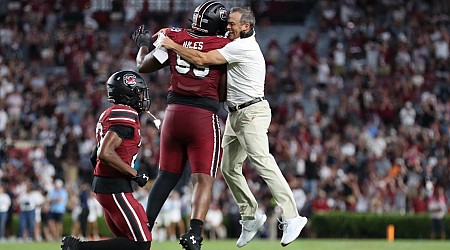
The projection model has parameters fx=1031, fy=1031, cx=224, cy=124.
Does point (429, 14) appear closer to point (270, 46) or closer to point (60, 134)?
point (270, 46)

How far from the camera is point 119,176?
8.84 metres

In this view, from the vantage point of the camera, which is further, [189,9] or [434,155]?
[189,9]

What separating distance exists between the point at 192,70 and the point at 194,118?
46 cm

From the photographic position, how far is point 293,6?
104ft

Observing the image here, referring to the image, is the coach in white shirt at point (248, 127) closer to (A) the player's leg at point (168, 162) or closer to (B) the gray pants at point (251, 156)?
(B) the gray pants at point (251, 156)

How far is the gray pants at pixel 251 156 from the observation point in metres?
10.1

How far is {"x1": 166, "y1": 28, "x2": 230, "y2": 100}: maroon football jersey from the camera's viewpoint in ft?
31.7

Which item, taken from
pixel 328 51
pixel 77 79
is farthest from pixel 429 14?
pixel 77 79

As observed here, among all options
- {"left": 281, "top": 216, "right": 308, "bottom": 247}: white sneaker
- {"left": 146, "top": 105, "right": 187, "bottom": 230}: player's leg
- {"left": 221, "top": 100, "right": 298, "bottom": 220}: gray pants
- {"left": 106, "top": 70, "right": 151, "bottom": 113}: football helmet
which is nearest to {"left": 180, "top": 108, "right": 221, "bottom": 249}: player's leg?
{"left": 146, "top": 105, "right": 187, "bottom": 230}: player's leg

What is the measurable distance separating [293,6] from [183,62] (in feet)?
73.3

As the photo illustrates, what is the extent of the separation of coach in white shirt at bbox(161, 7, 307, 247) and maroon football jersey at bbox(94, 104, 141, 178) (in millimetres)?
1308

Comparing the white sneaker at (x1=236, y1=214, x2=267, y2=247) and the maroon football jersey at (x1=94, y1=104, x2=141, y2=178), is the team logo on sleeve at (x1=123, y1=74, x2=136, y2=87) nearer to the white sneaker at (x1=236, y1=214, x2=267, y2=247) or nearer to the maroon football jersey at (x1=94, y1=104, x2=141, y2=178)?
the maroon football jersey at (x1=94, y1=104, x2=141, y2=178)

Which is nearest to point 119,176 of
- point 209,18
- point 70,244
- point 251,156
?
point 70,244

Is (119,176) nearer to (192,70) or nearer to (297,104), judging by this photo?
(192,70)
